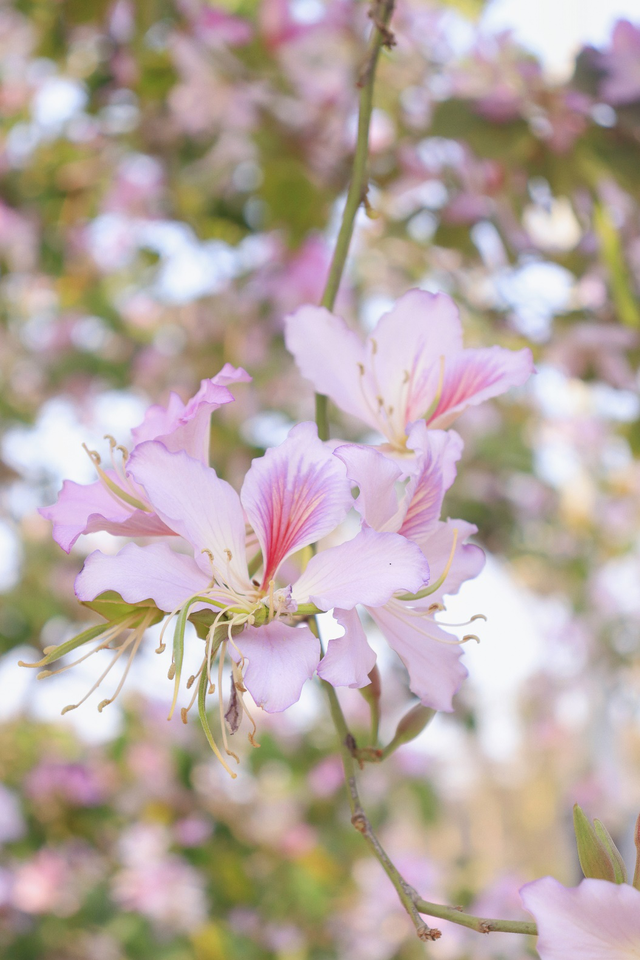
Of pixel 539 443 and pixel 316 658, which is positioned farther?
pixel 539 443

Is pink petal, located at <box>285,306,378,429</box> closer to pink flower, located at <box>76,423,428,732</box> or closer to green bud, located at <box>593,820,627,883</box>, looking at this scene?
pink flower, located at <box>76,423,428,732</box>

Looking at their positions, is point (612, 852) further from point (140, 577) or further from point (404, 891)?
point (140, 577)

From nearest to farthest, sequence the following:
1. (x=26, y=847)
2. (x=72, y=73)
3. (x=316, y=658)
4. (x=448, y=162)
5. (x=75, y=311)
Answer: (x=316, y=658) < (x=448, y=162) < (x=72, y=73) < (x=26, y=847) < (x=75, y=311)

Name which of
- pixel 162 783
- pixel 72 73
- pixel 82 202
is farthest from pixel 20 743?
pixel 72 73

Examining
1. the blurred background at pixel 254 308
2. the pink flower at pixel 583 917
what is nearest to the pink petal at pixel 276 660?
the pink flower at pixel 583 917

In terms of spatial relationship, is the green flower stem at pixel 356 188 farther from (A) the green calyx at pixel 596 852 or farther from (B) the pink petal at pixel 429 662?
(A) the green calyx at pixel 596 852

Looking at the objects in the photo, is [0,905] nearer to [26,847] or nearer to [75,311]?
[26,847]

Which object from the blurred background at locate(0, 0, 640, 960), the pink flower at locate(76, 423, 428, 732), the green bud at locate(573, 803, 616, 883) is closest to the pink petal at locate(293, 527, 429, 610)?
the pink flower at locate(76, 423, 428, 732)
